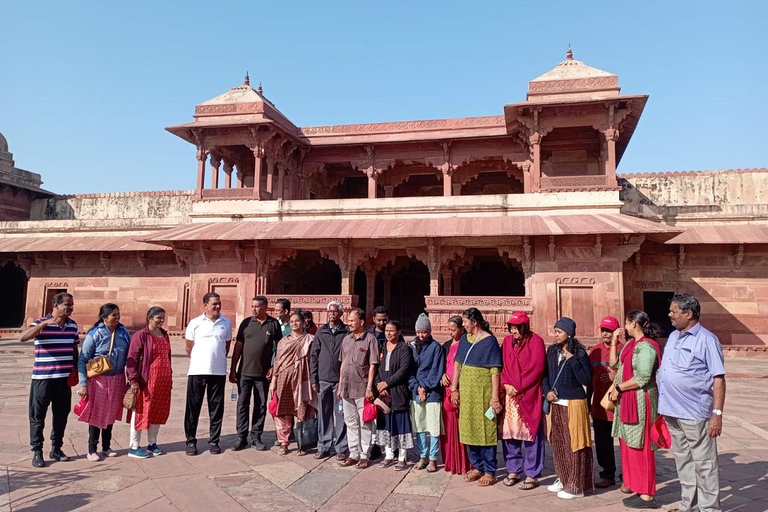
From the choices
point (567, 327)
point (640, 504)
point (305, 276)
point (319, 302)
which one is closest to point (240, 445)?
point (567, 327)

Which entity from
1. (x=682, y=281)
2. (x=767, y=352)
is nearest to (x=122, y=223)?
(x=682, y=281)

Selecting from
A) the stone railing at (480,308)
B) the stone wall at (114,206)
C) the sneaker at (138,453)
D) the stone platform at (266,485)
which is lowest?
the stone platform at (266,485)

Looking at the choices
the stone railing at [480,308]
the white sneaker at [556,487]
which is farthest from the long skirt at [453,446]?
the stone railing at [480,308]

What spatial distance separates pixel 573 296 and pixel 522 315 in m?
8.25

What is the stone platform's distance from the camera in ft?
11.3

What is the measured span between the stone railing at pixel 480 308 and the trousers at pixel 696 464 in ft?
25.9

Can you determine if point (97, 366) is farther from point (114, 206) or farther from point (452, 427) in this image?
point (114, 206)

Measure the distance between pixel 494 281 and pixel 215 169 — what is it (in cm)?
1035

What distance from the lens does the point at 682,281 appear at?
42.0 ft

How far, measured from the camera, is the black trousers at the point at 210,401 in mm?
4641

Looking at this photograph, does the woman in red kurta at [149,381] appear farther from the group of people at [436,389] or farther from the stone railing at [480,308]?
the stone railing at [480,308]

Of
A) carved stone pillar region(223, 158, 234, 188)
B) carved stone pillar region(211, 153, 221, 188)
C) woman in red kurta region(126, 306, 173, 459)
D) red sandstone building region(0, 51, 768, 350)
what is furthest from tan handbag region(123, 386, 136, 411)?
carved stone pillar region(223, 158, 234, 188)

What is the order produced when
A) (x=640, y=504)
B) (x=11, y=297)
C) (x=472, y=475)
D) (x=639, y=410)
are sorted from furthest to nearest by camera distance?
(x=11, y=297) → (x=472, y=475) → (x=639, y=410) → (x=640, y=504)

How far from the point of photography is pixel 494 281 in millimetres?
17641
